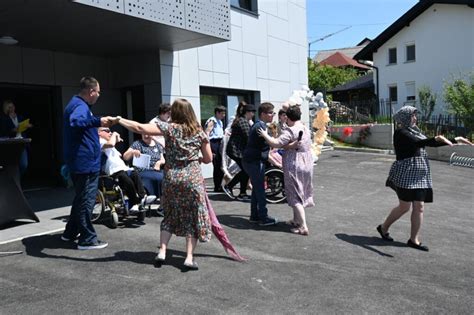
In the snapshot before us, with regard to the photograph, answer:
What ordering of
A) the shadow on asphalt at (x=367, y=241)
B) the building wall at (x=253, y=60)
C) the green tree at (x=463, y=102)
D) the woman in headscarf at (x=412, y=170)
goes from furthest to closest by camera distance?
→ the green tree at (x=463, y=102) → the building wall at (x=253, y=60) → the shadow on asphalt at (x=367, y=241) → the woman in headscarf at (x=412, y=170)

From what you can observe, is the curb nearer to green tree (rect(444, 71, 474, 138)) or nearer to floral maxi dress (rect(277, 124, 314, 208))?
green tree (rect(444, 71, 474, 138))

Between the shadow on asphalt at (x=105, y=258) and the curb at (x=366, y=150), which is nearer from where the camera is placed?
the shadow on asphalt at (x=105, y=258)

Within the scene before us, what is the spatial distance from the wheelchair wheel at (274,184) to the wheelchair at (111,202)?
2.48 meters

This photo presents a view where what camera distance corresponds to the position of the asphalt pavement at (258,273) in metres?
3.85

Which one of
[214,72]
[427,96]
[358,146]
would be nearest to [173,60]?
[214,72]

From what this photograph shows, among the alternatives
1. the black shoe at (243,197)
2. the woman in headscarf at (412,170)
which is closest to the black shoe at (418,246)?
the woman in headscarf at (412,170)

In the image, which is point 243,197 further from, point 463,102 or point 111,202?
point 463,102

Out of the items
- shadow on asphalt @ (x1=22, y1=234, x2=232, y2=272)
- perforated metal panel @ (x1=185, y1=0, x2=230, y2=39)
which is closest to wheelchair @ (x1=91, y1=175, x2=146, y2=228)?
shadow on asphalt @ (x1=22, y1=234, x2=232, y2=272)

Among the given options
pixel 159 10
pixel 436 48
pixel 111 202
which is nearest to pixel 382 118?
pixel 436 48

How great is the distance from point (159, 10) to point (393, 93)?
91.2 feet

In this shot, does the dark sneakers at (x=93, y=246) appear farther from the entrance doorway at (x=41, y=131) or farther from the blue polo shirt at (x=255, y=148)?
the entrance doorway at (x=41, y=131)

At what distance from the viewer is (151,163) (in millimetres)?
6949

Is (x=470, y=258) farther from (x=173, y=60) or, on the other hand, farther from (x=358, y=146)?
(x=358, y=146)

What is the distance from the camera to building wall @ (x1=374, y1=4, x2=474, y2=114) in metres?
27.3
